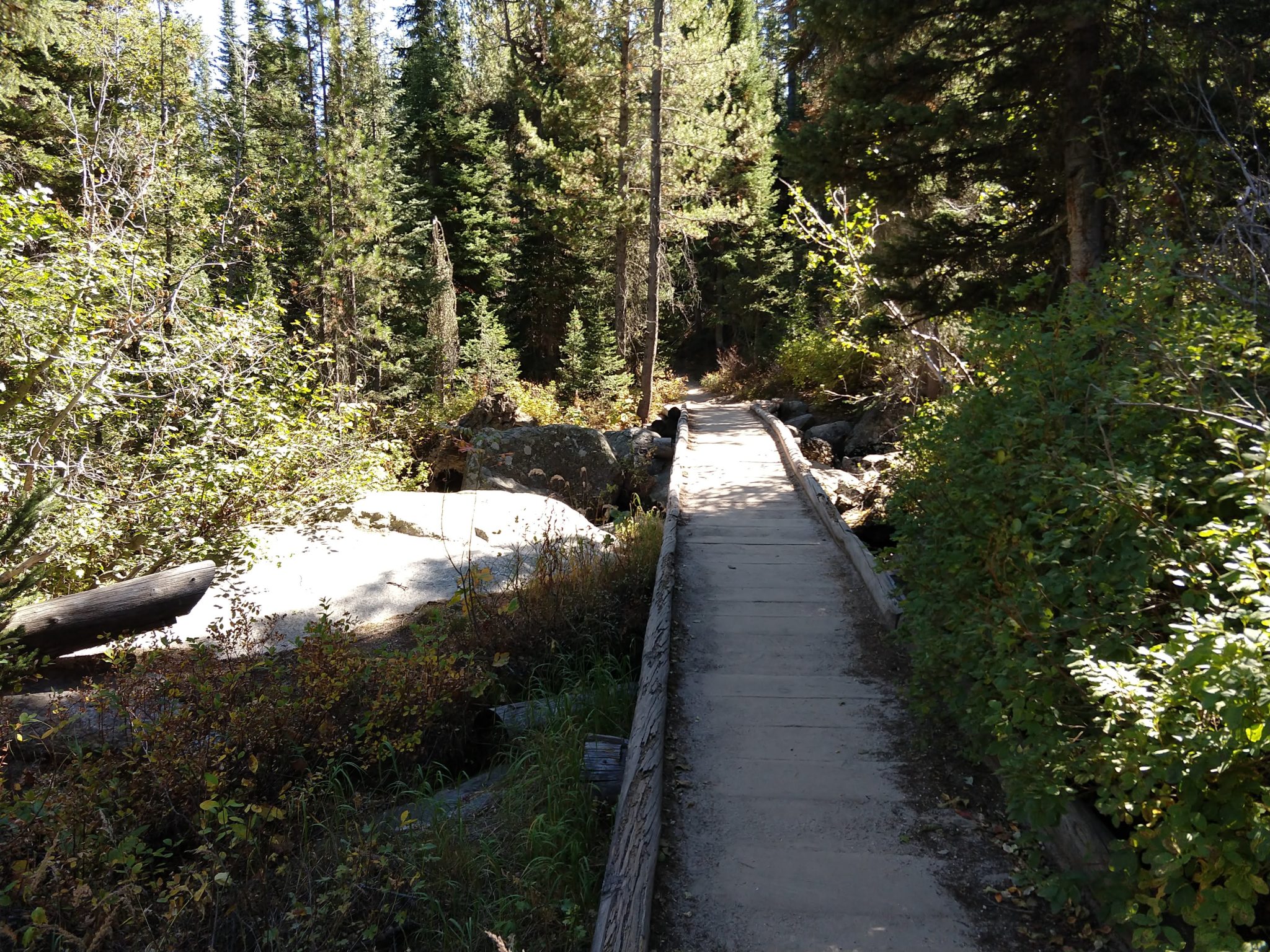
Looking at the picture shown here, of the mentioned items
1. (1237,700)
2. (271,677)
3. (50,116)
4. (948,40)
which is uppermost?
(50,116)

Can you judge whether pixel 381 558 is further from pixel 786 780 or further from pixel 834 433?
pixel 834 433

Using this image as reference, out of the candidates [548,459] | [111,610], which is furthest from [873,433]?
[111,610]

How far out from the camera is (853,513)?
9109 mm

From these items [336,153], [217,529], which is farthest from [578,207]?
[217,529]

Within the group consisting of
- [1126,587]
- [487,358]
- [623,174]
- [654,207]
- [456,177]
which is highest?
[456,177]

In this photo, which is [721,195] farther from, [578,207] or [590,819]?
[590,819]

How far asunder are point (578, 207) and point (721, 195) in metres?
7.99

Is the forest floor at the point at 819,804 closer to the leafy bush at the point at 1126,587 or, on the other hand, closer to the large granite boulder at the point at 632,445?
the leafy bush at the point at 1126,587

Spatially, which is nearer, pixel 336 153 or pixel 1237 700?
pixel 1237 700

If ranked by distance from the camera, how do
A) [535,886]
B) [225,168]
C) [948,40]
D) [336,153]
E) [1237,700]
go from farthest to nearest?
[225,168] < [336,153] < [948,40] < [535,886] < [1237,700]

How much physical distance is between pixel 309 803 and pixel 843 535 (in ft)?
15.5

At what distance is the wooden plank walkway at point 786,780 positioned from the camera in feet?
9.48

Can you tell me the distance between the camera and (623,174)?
18.2 metres

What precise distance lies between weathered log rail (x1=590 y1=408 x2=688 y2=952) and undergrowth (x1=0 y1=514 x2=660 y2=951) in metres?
0.26
